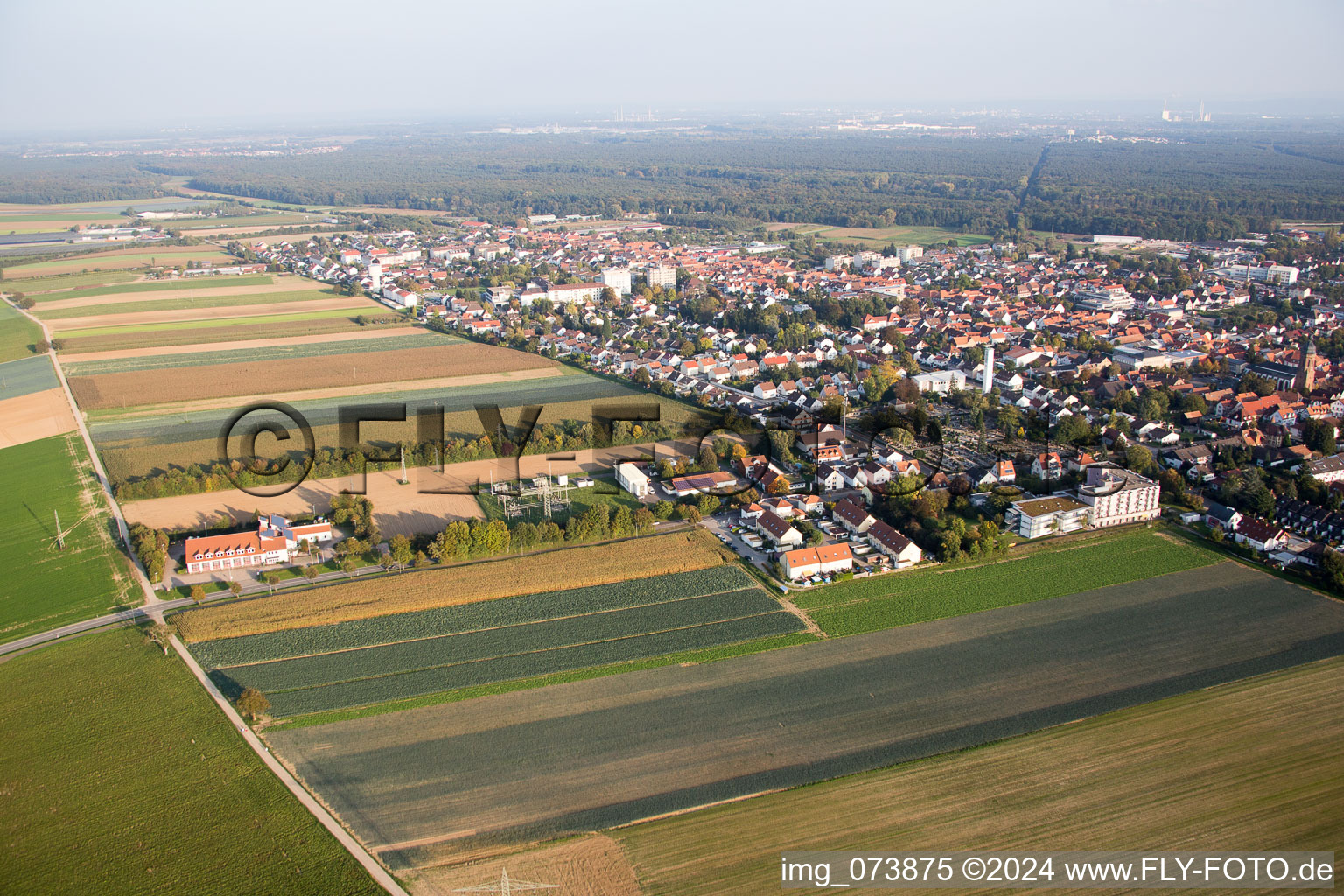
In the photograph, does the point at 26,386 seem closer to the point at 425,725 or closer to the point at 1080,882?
the point at 425,725

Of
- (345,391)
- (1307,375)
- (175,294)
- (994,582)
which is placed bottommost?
(994,582)

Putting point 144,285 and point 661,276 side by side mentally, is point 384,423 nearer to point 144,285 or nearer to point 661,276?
point 661,276

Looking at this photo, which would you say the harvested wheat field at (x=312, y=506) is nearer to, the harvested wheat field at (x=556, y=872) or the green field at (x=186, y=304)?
the harvested wheat field at (x=556, y=872)

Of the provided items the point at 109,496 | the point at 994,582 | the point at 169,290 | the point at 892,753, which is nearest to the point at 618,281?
the point at 169,290

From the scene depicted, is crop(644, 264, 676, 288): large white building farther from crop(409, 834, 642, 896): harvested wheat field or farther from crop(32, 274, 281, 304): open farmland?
crop(409, 834, 642, 896): harvested wheat field

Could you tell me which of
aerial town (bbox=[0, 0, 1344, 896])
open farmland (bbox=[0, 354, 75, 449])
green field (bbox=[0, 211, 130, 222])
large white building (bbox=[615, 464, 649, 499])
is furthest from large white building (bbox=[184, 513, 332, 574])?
green field (bbox=[0, 211, 130, 222])

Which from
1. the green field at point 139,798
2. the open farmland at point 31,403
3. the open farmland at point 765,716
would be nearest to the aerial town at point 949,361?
the open farmland at point 765,716
